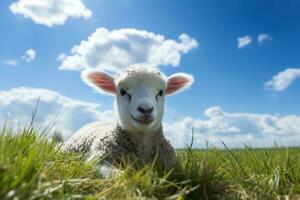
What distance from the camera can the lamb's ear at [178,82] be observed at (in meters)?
8.19

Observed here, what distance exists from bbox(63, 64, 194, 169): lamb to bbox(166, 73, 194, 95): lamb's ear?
0.35 m

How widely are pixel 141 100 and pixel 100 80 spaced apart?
1497 millimetres

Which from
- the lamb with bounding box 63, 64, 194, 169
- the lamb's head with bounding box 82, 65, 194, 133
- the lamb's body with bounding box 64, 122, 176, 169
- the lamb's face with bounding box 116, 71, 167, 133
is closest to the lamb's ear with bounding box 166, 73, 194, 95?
the lamb's head with bounding box 82, 65, 194, 133

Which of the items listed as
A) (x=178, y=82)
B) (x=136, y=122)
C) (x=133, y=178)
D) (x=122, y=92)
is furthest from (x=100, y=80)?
(x=133, y=178)

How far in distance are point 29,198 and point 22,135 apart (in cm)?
221

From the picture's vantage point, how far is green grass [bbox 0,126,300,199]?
4.01 m

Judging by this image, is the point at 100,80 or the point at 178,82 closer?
the point at 100,80

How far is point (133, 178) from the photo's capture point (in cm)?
488

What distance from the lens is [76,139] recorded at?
8.53m

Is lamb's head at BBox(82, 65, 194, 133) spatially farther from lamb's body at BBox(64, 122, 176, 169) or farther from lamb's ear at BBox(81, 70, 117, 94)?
lamb's body at BBox(64, 122, 176, 169)

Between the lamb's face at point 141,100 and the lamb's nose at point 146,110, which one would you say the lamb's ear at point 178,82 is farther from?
the lamb's nose at point 146,110

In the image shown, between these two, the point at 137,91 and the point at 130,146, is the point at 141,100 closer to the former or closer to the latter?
the point at 137,91

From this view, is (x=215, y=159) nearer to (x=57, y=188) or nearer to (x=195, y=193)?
(x=195, y=193)

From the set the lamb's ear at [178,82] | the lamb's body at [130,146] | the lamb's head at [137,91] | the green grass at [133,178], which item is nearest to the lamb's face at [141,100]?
the lamb's head at [137,91]
